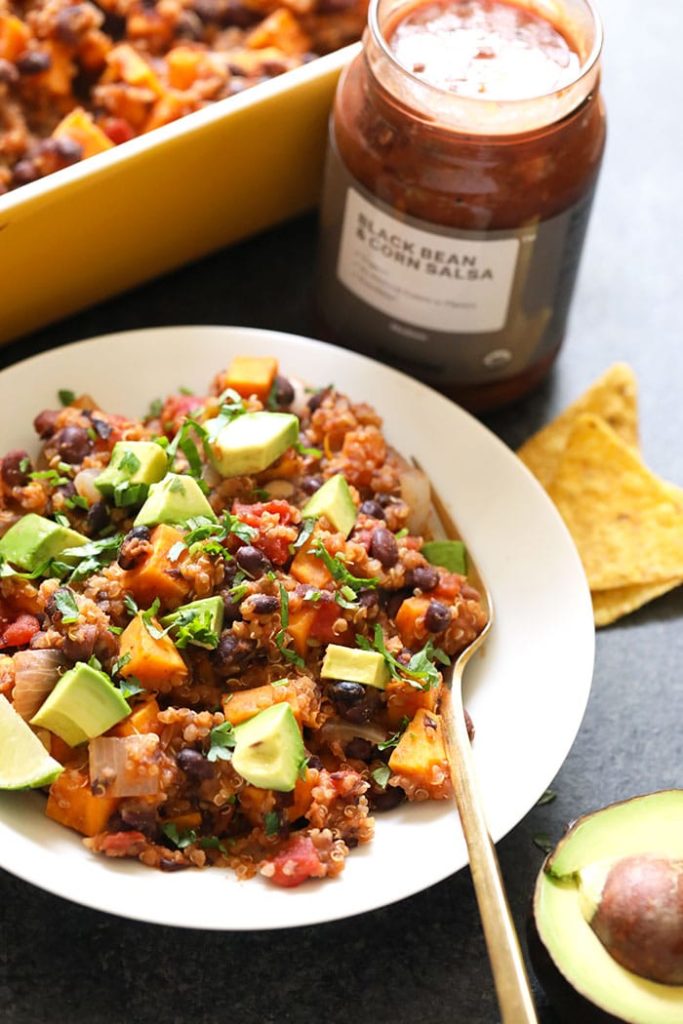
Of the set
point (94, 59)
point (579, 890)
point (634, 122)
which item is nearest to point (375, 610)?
point (579, 890)

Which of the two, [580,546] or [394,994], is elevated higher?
[580,546]

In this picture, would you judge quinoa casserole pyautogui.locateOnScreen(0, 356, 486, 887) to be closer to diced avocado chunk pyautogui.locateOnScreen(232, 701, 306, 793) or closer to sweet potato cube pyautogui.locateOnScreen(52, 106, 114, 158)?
diced avocado chunk pyautogui.locateOnScreen(232, 701, 306, 793)

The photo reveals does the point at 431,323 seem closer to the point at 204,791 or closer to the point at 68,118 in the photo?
the point at 68,118

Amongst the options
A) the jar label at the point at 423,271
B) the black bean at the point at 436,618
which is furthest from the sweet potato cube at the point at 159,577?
the jar label at the point at 423,271

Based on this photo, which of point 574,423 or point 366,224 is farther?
point 574,423

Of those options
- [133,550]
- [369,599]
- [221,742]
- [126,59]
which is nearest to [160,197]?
[126,59]

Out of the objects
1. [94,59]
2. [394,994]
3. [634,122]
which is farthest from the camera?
[634,122]

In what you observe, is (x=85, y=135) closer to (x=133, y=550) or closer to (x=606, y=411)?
(x=133, y=550)
